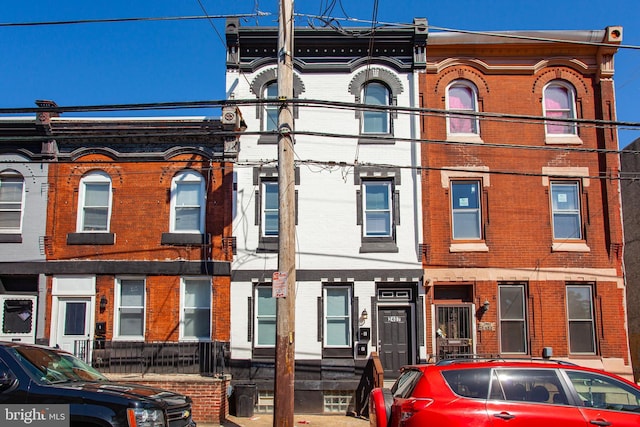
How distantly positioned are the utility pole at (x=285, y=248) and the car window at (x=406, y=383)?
2.35 meters

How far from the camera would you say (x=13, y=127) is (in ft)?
52.2

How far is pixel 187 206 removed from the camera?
15695mm

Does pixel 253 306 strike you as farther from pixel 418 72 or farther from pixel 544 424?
pixel 544 424

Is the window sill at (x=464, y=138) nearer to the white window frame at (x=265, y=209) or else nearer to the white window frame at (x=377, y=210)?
the white window frame at (x=377, y=210)

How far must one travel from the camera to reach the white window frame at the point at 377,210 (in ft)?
50.6

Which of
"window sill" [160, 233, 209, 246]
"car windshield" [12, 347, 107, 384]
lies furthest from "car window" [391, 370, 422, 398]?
"window sill" [160, 233, 209, 246]

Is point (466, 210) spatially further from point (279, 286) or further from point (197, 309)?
point (197, 309)

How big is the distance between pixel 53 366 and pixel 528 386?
6.31 m

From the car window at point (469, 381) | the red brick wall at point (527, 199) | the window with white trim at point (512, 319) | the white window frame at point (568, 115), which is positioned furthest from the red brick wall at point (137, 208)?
the car window at point (469, 381)

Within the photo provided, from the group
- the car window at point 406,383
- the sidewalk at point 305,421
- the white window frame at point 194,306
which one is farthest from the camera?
the white window frame at point 194,306

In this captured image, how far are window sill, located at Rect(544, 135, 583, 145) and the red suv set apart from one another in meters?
→ 9.48

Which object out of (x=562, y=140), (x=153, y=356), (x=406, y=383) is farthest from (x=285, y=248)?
(x=562, y=140)

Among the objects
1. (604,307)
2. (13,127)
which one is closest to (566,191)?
(604,307)

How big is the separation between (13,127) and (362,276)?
33.8ft
